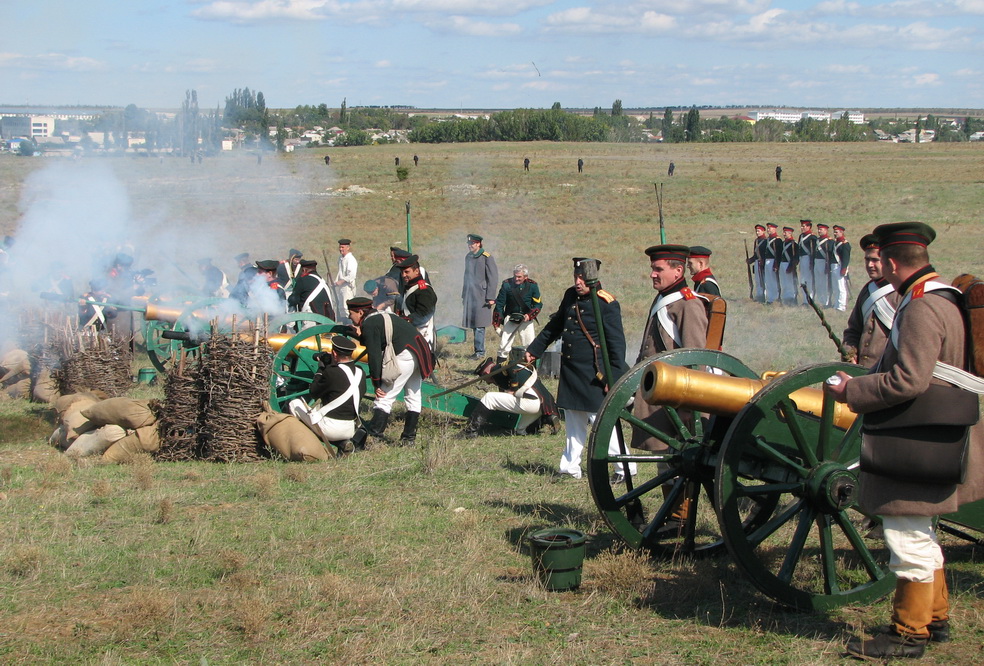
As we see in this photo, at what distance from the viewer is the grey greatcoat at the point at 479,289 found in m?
13.2

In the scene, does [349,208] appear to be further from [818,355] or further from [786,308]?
[818,355]

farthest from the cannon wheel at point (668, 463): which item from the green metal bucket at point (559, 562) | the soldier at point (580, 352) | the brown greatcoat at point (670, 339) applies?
the soldier at point (580, 352)

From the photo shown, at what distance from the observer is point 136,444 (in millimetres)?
7969

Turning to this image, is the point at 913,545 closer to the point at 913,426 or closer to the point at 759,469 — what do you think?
the point at 913,426

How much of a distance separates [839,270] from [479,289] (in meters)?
8.30

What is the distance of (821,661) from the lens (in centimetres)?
397

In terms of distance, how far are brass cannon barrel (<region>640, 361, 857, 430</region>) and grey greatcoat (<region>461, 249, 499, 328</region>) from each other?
872cm

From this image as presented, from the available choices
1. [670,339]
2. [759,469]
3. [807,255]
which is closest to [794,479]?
[759,469]

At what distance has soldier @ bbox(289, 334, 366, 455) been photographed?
8.02m

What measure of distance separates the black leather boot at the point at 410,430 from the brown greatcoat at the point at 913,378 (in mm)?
5107

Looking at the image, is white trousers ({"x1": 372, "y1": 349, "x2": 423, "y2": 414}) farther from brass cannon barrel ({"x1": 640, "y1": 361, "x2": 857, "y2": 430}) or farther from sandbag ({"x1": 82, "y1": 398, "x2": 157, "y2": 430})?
brass cannon barrel ({"x1": 640, "y1": 361, "x2": 857, "y2": 430})

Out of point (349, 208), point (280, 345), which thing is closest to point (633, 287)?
point (280, 345)

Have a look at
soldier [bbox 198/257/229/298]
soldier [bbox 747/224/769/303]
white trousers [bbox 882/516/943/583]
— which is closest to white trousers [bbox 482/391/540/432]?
white trousers [bbox 882/516/943/583]

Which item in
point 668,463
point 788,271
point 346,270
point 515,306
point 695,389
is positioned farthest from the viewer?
point 788,271
